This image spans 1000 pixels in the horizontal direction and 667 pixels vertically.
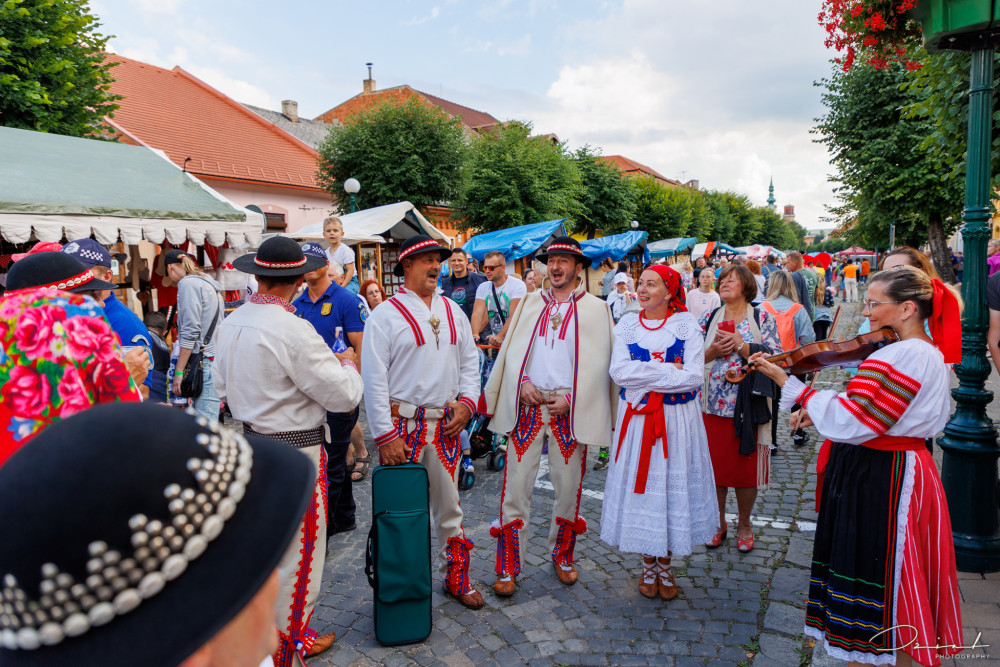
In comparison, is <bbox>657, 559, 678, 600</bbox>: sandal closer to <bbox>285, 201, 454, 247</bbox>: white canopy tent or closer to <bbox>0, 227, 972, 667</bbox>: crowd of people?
<bbox>0, 227, 972, 667</bbox>: crowd of people

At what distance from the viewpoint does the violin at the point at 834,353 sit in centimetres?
275

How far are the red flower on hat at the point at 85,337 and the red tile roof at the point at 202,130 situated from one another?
76.2ft

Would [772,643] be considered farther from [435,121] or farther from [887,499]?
[435,121]

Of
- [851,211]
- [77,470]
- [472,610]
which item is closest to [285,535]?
[77,470]

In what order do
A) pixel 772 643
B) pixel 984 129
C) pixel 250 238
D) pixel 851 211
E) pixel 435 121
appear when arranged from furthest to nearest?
pixel 435 121
pixel 851 211
pixel 250 238
pixel 984 129
pixel 772 643

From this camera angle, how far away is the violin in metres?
2.75

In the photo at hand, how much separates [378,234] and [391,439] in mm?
10184

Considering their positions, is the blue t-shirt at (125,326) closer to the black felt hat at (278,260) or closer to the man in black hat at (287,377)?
the man in black hat at (287,377)

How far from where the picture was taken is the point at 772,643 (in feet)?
10.5

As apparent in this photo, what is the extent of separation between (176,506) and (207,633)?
6.6 inches

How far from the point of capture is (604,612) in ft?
11.8

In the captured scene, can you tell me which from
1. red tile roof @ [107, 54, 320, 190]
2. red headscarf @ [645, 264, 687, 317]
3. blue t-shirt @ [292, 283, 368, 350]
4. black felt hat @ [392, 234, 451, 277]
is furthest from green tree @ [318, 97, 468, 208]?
red headscarf @ [645, 264, 687, 317]

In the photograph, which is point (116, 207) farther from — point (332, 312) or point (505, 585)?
point (505, 585)

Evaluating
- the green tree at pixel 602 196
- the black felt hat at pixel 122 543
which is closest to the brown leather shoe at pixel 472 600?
the black felt hat at pixel 122 543
